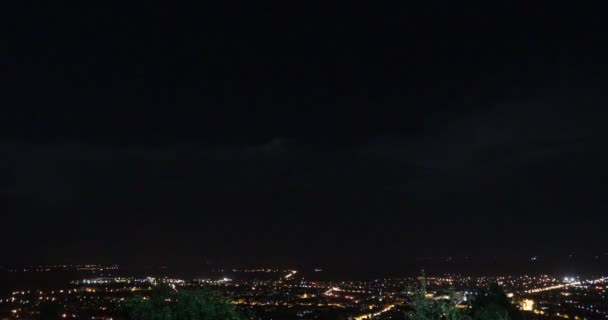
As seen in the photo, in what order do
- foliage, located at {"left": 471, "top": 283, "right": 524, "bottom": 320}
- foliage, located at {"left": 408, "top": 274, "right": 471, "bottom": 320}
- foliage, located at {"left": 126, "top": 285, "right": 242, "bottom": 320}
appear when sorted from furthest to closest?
foliage, located at {"left": 471, "top": 283, "right": 524, "bottom": 320} → foliage, located at {"left": 126, "top": 285, "right": 242, "bottom": 320} → foliage, located at {"left": 408, "top": 274, "right": 471, "bottom": 320}

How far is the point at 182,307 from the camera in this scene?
1312cm

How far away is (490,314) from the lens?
23.5m

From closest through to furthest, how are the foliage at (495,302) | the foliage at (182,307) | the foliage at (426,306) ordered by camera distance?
the foliage at (426,306)
the foliage at (182,307)
the foliage at (495,302)

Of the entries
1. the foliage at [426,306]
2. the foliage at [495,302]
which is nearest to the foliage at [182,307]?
the foliage at [426,306]

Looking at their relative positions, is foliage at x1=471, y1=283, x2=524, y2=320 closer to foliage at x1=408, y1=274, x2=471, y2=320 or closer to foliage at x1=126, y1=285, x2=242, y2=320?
foliage at x1=408, y1=274, x2=471, y2=320

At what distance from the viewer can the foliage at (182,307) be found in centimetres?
1298

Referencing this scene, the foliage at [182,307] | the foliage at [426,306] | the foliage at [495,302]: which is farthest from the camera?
the foliage at [495,302]

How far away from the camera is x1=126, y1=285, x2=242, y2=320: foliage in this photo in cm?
1298

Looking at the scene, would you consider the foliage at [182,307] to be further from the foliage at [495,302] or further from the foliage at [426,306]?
the foliage at [495,302]

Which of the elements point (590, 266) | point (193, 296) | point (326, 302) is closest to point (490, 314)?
point (193, 296)

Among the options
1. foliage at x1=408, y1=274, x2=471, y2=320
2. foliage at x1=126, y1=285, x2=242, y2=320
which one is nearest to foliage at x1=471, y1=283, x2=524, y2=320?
foliage at x1=408, y1=274, x2=471, y2=320

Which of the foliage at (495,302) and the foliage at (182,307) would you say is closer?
the foliage at (182,307)

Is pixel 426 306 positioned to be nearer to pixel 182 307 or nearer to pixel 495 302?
pixel 182 307

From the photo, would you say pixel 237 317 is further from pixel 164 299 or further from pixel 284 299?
pixel 284 299
